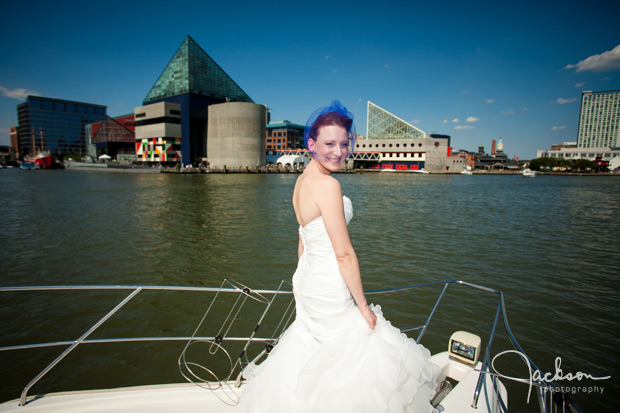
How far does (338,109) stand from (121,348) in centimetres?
520

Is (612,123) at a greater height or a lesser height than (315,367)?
greater

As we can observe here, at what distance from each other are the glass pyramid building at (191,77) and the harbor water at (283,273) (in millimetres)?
63764

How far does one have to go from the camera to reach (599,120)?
5384 inches

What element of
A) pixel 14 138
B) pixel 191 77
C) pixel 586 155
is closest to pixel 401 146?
pixel 191 77

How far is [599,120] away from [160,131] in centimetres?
18897

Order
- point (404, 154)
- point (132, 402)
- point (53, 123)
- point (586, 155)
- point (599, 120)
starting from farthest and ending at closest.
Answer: point (599, 120), point (53, 123), point (586, 155), point (404, 154), point (132, 402)

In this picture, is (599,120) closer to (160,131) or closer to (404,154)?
(404,154)

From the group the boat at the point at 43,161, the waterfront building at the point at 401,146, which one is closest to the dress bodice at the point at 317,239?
the waterfront building at the point at 401,146

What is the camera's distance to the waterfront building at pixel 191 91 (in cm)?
6894

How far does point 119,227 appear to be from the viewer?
12.3 meters

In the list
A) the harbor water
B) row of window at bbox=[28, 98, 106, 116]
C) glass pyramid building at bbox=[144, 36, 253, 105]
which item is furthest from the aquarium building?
row of window at bbox=[28, 98, 106, 116]

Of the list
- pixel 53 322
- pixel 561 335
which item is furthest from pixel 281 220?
pixel 561 335

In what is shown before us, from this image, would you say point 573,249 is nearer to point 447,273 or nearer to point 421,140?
point 447,273

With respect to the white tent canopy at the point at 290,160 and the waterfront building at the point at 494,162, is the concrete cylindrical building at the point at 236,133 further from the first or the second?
the waterfront building at the point at 494,162
